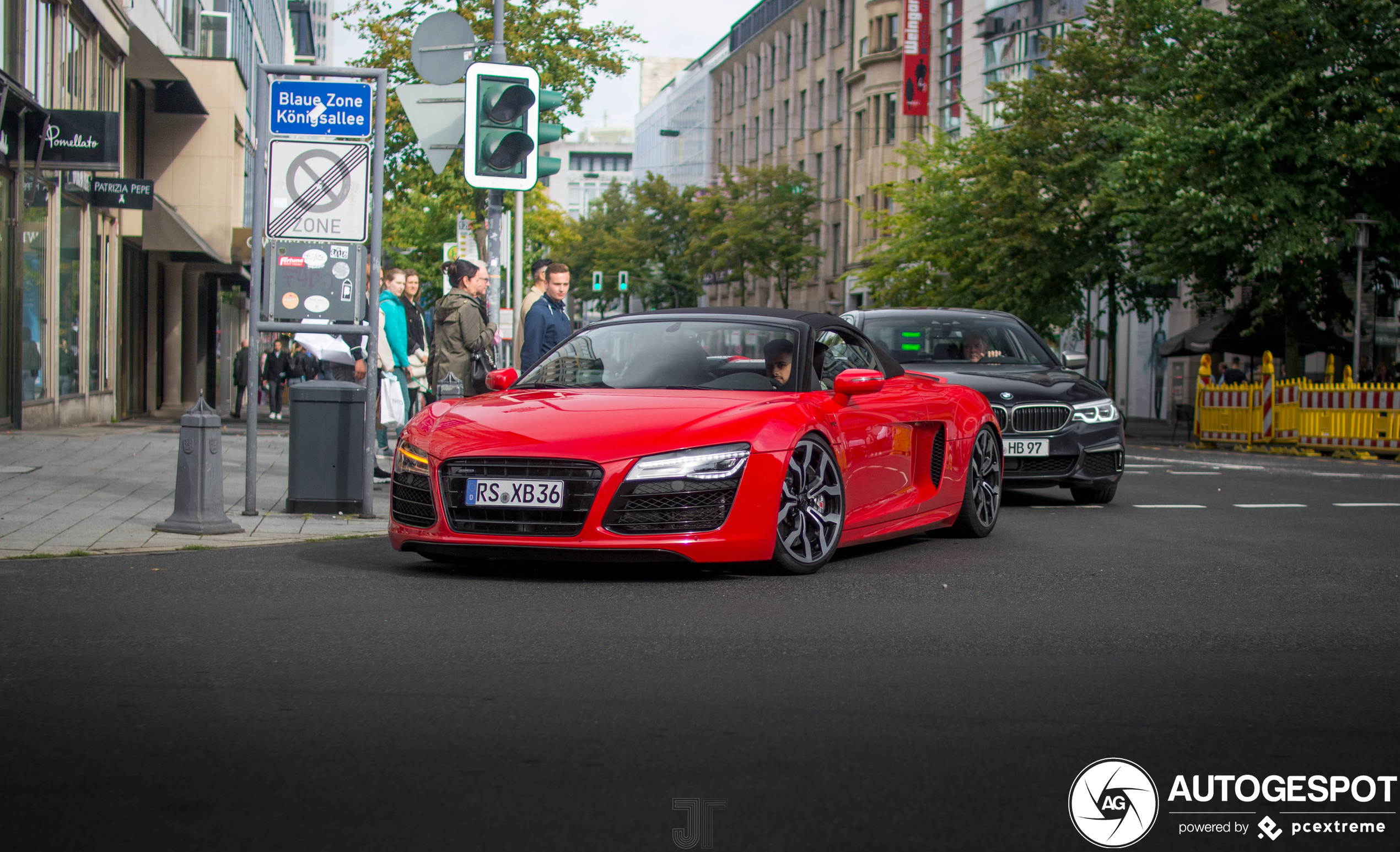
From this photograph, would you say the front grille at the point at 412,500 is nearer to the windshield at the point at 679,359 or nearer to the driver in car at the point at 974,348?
the windshield at the point at 679,359

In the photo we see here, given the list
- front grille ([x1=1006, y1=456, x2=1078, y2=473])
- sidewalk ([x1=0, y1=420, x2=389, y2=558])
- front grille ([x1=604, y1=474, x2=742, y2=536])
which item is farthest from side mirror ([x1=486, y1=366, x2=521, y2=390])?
front grille ([x1=1006, y1=456, x2=1078, y2=473])

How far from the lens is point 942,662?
5430 millimetres

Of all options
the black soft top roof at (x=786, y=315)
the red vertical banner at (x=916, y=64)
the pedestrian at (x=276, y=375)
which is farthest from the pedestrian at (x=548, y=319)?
the red vertical banner at (x=916, y=64)

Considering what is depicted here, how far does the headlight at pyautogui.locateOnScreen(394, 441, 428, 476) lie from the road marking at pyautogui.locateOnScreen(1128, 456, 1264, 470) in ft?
43.4

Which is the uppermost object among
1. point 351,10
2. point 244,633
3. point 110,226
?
point 351,10

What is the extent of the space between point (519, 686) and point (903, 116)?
6428cm

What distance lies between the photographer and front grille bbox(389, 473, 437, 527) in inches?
297

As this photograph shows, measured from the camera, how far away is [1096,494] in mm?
12656

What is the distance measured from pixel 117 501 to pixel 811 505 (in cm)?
560

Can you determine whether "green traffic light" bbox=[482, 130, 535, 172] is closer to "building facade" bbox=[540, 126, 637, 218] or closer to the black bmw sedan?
the black bmw sedan

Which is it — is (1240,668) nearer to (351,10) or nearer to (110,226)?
(110,226)

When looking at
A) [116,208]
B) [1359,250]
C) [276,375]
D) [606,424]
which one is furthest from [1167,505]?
[276,375]

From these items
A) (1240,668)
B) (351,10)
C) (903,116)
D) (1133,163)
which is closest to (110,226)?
(351,10)

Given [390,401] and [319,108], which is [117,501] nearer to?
[390,401]
